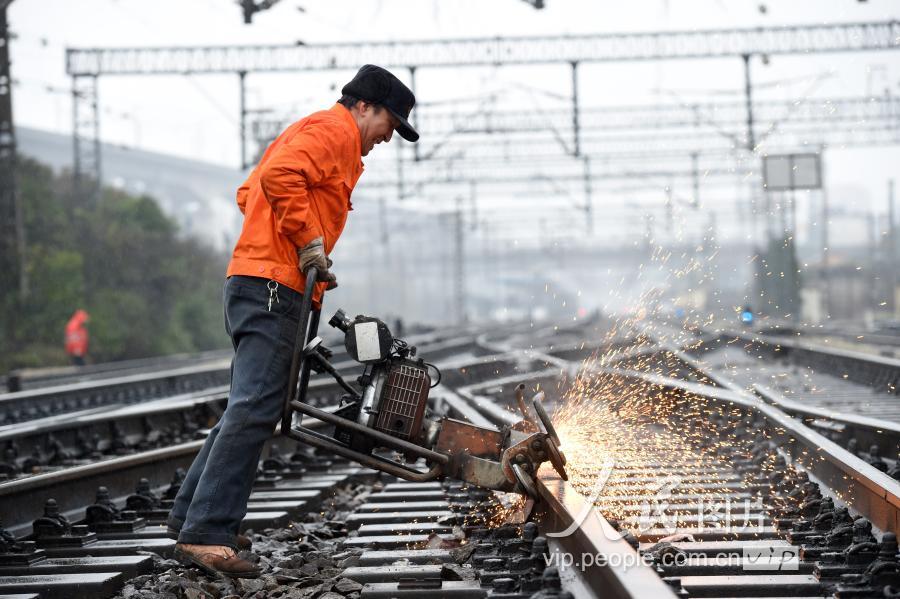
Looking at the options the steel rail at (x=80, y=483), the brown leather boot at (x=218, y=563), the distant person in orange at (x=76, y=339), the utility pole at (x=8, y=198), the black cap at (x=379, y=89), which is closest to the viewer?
the brown leather boot at (x=218, y=563)

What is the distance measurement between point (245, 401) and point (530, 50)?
22795 millimetres

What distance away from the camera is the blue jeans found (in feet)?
12.8

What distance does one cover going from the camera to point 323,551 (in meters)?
4.20

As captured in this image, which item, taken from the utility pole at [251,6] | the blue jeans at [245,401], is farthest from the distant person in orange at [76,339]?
the blue jeans at [245,401]

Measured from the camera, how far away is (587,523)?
3.46 m

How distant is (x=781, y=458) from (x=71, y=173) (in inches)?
1439

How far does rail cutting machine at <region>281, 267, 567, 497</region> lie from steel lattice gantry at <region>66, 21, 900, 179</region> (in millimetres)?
21703

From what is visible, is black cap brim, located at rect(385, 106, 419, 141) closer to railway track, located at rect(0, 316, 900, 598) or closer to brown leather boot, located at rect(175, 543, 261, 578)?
railway track, located at rect(0, 316, 900, 598)

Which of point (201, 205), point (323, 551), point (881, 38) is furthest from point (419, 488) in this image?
point (201, 205)

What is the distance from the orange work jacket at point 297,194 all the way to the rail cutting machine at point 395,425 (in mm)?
168

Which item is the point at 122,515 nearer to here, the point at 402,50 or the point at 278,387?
the point at 278,387

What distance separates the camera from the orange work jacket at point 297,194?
3.80 meters

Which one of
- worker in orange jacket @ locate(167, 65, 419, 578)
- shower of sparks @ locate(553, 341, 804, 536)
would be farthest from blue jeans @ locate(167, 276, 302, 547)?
shower of sparks @ locate(553, 341, 804, 536)

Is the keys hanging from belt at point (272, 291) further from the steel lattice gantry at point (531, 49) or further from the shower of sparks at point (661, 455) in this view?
the steel lattice gantry at point (531, 49)
